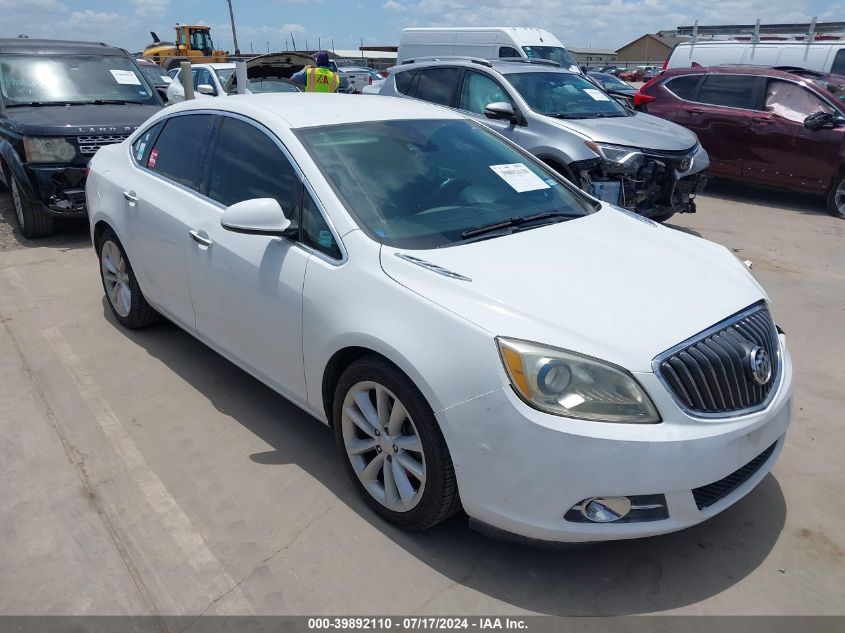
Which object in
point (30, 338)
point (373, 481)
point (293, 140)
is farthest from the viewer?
point (30, 338)

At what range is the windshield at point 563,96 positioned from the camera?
745 centimetres

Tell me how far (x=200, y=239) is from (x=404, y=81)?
5.85m

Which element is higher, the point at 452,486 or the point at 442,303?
the point at 442,303

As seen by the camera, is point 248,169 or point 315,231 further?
point 248,169

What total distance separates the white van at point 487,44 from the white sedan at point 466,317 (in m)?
11.5

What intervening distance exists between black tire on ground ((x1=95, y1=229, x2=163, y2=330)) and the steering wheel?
7.41 feet

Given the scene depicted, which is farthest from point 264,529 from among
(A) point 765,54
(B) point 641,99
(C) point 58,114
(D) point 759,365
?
(A) point 765,54

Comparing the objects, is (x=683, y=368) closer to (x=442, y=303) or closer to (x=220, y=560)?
(x=442, y=303)

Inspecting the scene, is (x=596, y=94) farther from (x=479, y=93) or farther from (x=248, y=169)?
(x=248, y=169)

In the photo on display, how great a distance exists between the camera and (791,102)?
888 centimetres

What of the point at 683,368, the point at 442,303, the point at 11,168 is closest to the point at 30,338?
the point at 11,168

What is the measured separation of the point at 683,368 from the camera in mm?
2359

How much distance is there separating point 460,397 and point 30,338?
369 centimetres

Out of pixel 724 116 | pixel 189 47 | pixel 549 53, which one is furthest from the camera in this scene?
pixel 189 47
